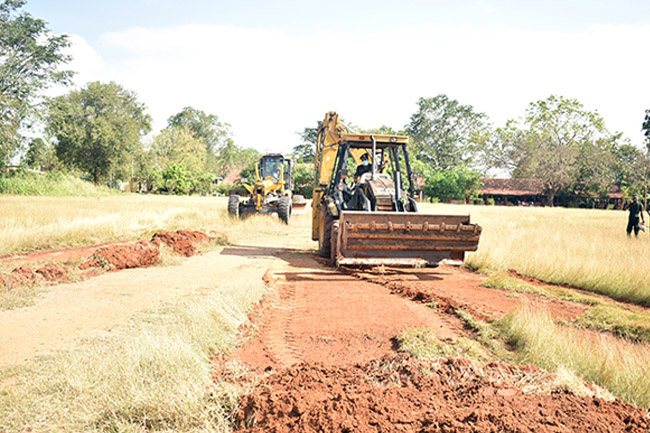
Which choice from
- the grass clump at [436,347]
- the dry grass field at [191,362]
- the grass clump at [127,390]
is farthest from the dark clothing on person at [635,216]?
the grass clump at [127,390]

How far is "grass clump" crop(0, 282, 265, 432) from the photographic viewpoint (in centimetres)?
313

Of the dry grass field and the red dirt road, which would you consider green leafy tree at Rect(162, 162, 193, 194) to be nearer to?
the red dirt road

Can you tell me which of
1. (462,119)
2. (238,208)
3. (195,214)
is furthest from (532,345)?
(462,119)

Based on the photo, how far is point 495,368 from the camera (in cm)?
385

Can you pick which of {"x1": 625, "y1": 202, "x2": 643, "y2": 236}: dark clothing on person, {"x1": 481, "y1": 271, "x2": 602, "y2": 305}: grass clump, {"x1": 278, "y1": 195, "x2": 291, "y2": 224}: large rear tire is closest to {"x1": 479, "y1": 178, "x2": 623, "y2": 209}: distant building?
{"x1": 625, "y1": 202, "x2": 643, "y2": 236}: dark clothing on person

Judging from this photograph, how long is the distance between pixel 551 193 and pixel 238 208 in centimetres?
4677

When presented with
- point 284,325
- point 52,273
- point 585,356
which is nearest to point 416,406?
point 585,356

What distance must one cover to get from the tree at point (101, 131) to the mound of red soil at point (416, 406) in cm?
5133

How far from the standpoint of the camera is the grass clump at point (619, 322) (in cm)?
553

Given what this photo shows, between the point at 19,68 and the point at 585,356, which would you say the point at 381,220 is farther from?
the point at 19,68

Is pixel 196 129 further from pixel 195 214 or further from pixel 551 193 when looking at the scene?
pixel 195 214

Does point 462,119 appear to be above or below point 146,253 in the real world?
above

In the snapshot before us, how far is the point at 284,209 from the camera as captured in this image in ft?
65.3

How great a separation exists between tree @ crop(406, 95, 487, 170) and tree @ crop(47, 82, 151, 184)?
50.5 meters
